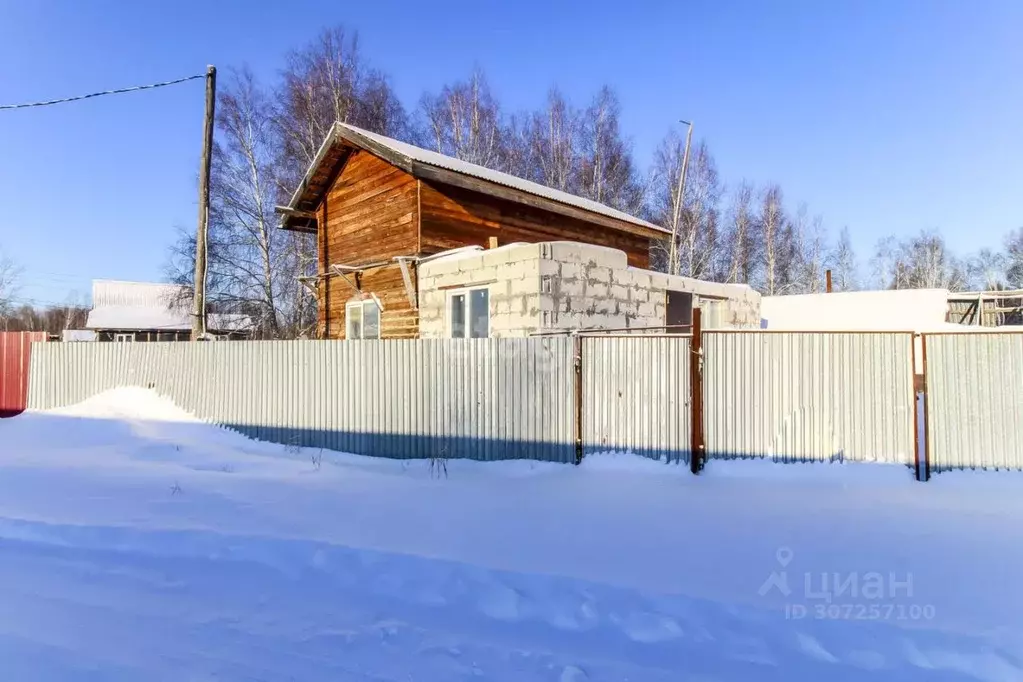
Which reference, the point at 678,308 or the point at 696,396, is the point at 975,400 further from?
the point at 678,308

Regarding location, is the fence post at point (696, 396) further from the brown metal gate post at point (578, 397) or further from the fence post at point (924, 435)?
the fence post at point (924, 435)

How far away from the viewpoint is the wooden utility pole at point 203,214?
1245 cm

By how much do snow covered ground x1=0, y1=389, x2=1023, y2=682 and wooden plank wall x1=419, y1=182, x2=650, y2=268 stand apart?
25.2ft

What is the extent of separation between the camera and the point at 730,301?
13.4 meters

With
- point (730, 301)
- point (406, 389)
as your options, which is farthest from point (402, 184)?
point (730, 301)

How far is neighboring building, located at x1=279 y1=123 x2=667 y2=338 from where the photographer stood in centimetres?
1260

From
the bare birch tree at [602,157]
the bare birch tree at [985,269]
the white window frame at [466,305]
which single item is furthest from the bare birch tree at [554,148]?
the bare birch tree at [985,269]

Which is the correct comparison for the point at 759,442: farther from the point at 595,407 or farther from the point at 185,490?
the point at 185,490

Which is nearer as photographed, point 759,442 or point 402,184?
point 759,442

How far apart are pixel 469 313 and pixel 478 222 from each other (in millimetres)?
3971

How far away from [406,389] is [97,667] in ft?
16.6

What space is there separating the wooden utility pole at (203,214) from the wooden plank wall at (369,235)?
3499 millimetres

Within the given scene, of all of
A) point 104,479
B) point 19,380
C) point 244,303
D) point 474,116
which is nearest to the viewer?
point 104,479

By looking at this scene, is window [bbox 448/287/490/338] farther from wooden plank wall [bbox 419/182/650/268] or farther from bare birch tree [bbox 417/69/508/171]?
bare birch tree [bbox 417/69/508/171]
